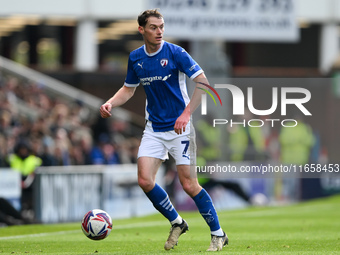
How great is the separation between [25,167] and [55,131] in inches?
171

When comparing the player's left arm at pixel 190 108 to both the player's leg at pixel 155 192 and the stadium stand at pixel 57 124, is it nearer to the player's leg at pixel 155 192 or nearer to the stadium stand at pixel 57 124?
the player's leg at pixel 155 192

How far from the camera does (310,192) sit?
82.0 ft

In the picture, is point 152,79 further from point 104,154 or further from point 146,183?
point 104,154

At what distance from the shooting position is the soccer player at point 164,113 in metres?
8.98

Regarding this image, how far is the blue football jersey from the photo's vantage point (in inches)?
356

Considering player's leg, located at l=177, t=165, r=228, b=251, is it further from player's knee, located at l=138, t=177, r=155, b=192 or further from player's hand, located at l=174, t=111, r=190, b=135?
player's hand, located at l=174, t=111, r=190, b=135

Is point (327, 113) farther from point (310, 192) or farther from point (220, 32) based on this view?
point (220, 32)

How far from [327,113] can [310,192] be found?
10.1 feet

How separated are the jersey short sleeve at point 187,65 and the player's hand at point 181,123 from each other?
43cm

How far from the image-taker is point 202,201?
9.10 metres

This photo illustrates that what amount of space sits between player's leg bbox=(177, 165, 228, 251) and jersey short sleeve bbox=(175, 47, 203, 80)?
3.24 ft

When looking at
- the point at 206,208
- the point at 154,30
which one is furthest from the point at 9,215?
the point at 154,30

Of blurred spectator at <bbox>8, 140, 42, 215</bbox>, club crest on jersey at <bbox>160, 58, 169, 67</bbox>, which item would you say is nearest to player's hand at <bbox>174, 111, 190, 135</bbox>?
club crest on jersey at <bbox>160, 58, 169, 67</bbox>

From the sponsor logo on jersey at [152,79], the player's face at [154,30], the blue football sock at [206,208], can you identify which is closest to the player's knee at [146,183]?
the blue football sock at [206,208]
